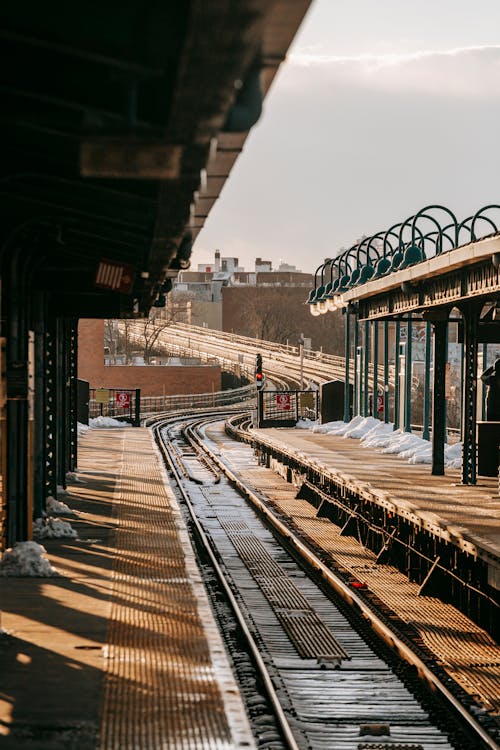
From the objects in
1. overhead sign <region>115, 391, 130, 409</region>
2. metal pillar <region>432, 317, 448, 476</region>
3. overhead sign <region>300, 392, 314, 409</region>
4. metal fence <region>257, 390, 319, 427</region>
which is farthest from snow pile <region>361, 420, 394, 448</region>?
overhead sign <region>115, 391, 130, 409</region>

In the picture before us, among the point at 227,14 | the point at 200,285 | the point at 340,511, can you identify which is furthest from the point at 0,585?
the point at 200,285

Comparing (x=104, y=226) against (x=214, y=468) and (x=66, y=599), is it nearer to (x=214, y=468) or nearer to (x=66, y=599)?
(x=66, y=599)

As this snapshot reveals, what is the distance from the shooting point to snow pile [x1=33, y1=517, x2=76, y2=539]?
1655 centimetres

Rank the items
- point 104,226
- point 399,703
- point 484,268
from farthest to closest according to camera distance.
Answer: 1. point 484,268
2. point 104,226
3. point 399,703

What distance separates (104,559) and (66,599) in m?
2.73

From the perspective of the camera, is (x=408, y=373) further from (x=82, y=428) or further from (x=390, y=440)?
(x=82, y=428)

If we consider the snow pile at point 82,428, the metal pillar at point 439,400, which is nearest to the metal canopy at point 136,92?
the metal pillar at point 439,400

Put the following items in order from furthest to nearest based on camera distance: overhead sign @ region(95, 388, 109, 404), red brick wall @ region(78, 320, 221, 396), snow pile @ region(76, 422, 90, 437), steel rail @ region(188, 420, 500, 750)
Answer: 1. red brick wall @ region(78, 320, 221, 396)
2. overhead sign @ region(95, 388, 109, 404)
3. snow pile @ region(76, 422, 90, 437)
4. steel rail @ region(188, 420, 500, 750)

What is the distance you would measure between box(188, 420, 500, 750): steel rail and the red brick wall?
150 feet

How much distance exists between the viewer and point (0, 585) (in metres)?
13.1

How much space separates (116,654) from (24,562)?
13.3ft

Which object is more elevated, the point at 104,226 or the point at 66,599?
the point at 104,226

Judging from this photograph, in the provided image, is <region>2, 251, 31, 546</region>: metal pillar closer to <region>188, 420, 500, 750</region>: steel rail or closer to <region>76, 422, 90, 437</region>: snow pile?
<region>188, 420, 500, 750</region>: steel rail

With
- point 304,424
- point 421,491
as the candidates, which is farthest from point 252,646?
point 304,424
